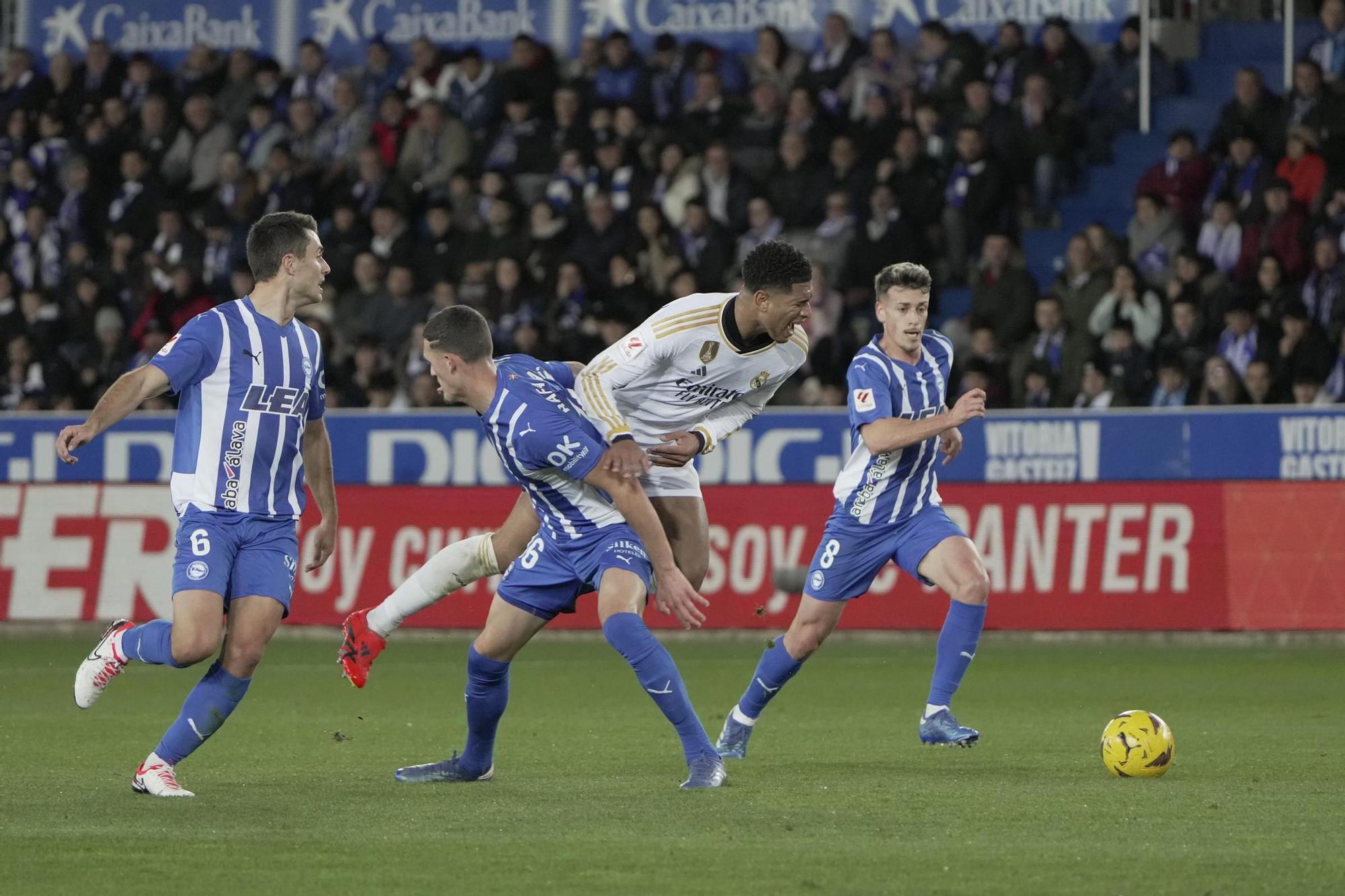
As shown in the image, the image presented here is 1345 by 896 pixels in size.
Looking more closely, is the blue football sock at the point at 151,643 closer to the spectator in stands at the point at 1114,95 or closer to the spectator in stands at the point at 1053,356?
the spectator in stands at the point at 1053,356

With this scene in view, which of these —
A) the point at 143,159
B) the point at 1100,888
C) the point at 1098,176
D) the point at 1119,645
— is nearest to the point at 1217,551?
the point at 1119,645

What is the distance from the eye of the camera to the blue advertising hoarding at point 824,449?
50.0 ft

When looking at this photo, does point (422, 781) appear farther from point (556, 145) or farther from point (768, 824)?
point (556, 145)

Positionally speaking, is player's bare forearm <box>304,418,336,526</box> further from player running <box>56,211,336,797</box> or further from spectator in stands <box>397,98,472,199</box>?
spectator in stands <box>397,98,472,199</box>

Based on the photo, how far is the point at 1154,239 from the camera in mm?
17781

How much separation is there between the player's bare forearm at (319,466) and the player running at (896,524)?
2.01 metres


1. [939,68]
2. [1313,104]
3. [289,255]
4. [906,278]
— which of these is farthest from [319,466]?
[939,68]

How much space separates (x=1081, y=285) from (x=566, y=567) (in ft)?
34.2

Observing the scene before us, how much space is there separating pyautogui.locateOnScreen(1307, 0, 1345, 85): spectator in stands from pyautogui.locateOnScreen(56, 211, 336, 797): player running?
1334 cm

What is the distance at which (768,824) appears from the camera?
6.64 metres

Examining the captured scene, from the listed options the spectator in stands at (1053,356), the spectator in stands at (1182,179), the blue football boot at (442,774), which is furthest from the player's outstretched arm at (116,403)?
the spectator in stands at (1182,179)

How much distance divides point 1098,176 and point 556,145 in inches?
208

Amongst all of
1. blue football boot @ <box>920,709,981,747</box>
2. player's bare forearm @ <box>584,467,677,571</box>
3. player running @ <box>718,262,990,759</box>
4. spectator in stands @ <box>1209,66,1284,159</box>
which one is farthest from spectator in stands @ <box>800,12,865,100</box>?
player's bare forearm @ <box>584,467,677,571</box>

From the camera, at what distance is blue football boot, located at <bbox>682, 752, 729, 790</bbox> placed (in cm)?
746
